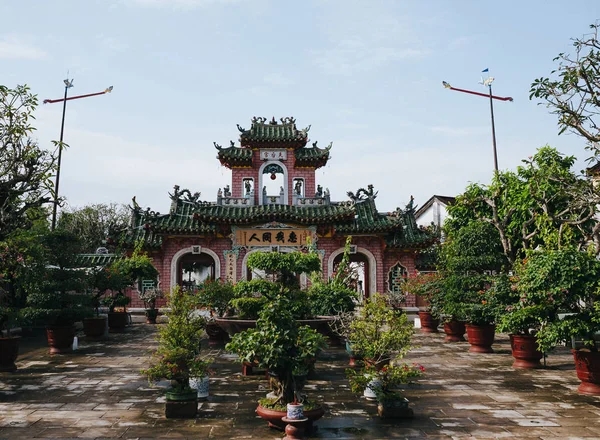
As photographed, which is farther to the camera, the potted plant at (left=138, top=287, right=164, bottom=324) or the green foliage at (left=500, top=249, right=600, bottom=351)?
the potted plant at (left=138, top=287, right=164, bottom=324)

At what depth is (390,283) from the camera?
974 inches

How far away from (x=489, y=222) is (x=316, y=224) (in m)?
10.9

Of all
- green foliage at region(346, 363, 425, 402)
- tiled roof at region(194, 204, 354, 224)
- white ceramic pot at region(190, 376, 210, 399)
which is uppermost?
tiled roof at region(194, 204, 354, 224)

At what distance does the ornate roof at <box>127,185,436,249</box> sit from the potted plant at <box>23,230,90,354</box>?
32.8 feet

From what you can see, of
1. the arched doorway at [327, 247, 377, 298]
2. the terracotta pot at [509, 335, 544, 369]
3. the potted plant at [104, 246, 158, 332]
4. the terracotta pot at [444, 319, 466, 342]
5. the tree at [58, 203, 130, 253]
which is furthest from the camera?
the tree at [58, 203, 130, 253]

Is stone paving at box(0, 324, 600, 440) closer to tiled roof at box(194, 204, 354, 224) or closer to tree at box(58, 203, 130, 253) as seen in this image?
tiled roof at box(194, 204, 354, 224)

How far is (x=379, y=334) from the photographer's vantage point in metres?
7.52

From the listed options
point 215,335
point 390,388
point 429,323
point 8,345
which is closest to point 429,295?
point 429,323

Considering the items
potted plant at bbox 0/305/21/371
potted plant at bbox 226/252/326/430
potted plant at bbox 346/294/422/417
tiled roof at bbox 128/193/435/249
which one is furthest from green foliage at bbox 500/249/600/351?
tiled roof at bbox 128/193/435/249

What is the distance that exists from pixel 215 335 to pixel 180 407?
767 cm

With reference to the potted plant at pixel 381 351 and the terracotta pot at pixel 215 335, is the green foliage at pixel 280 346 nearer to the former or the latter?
the potted plant at pixel 381 351

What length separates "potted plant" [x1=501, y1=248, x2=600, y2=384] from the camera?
795 centimetres

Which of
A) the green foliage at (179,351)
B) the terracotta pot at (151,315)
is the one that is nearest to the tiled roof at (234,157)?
the terracotta pot at (151,315)

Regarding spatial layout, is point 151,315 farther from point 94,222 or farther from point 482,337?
point 94,222
